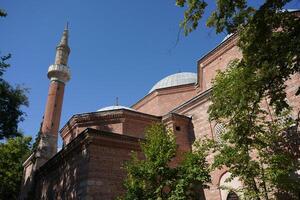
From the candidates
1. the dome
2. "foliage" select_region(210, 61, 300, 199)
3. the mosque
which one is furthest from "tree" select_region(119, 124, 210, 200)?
the dome

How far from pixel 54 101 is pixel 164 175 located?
13341 millimetres

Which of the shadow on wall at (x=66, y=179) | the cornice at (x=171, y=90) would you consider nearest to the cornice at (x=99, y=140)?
the shadow on wall at (x=66, y=179)

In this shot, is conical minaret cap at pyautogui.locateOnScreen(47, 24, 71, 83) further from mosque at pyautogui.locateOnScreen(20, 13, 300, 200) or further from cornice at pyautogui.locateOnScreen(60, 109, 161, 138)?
cornice at pyautogui.locateOnScreen(60, 109, 161, 138)

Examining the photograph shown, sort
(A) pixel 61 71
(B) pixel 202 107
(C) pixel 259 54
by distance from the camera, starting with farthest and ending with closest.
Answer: (A) pixel 61 71 < (B) pixel 202 107 < (C) pixel 259 54

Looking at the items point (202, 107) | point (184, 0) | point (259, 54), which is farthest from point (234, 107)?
point (202, 107)

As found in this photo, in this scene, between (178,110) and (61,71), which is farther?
(61,71)

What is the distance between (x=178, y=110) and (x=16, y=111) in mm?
7421

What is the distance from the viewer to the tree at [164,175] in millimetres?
7328

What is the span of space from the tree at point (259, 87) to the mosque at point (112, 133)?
260cm

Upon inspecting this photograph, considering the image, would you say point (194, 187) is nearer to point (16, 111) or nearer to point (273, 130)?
point (273, 130)

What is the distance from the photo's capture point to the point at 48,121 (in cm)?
1822

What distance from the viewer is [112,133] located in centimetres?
1017

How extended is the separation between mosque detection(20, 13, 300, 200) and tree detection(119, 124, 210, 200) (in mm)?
2056

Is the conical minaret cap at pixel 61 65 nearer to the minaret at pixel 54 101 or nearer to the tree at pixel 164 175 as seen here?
the minaret at pixel 54 101
